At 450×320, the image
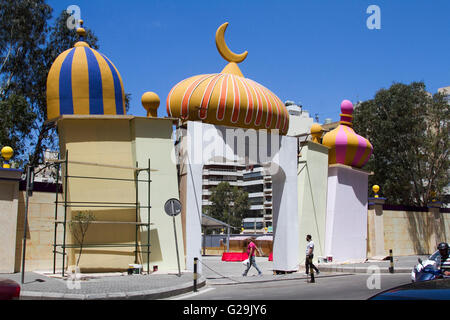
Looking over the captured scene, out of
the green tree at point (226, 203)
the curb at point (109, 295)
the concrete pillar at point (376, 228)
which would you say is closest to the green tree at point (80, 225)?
the curb at point (109, 295)

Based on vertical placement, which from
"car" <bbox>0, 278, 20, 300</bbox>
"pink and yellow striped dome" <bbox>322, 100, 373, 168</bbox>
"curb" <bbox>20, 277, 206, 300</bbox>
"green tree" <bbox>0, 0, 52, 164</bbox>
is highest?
"green tree" <bbox>0, 0, 52, 164</bbox>

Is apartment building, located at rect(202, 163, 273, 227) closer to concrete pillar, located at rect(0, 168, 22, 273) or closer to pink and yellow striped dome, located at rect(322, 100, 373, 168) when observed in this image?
pink and yellow striped dome, located at rect(322, 100, 373, 168)

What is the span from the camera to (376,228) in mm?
24422

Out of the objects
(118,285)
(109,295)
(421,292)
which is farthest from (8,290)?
(421,292)

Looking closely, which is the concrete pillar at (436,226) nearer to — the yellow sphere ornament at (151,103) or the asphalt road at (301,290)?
the asphalt road at (301,290)

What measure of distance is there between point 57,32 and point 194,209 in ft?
55.7

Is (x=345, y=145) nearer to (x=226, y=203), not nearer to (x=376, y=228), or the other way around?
(x=376, y=228)

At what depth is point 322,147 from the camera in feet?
68.8

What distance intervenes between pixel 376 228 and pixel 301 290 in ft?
42.9

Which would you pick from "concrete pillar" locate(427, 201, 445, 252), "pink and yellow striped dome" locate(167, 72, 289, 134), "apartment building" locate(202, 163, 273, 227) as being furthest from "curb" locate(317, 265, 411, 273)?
"apartment building" locate(202, 163, 273, 227)

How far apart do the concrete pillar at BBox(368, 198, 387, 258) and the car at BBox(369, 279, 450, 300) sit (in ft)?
67.5

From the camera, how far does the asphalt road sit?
11.2 metres

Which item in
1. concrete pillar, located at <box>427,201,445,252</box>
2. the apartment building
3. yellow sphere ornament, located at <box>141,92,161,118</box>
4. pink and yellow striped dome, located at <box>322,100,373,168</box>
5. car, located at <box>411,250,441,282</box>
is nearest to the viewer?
car, located at <box>411,250,441,282</box>
